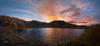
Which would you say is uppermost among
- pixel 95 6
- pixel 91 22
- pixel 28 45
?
pixel 95 6

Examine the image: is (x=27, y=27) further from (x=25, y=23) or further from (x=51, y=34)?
(x=51, y=34)

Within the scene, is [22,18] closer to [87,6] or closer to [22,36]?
[22,36]

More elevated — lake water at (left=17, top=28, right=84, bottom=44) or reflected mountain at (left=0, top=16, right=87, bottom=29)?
reflected mountain at (left=0, top=16, right=87, bottom=29)

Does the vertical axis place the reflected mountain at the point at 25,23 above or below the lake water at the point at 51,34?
above

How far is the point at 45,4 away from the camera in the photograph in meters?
3.17

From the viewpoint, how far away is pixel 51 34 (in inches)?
121

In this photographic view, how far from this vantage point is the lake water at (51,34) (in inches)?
121

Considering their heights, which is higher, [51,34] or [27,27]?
[27,27]

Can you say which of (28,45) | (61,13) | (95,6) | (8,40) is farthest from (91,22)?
(8,40)

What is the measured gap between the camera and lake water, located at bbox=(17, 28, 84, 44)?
10.1ft

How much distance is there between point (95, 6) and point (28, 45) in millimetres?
1094

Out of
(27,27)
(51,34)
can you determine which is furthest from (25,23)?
(51,34)

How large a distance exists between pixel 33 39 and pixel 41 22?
0.87ft

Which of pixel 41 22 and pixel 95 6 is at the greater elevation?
pixel 95 6
